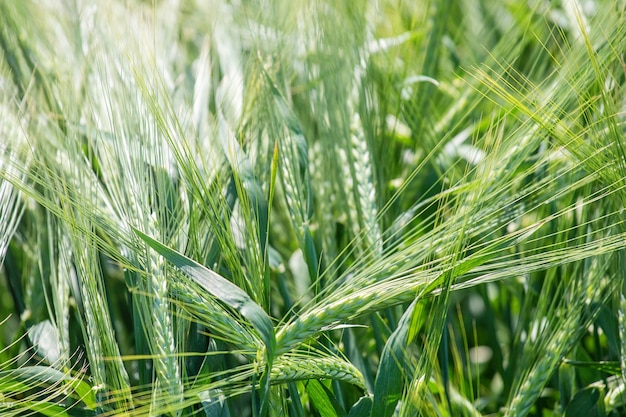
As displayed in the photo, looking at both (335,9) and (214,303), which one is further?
(335,9)

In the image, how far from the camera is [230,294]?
436mm

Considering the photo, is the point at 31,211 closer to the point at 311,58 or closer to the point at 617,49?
the point at 311,58

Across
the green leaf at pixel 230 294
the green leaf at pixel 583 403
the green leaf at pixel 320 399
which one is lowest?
the green leaf at pixel 583 403

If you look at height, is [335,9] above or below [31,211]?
above

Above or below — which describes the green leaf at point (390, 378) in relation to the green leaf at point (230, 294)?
below

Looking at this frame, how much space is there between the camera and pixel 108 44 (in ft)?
2.17

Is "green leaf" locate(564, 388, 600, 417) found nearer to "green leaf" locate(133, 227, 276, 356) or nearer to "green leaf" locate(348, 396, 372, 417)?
"green leaf" locate(348, 396, 372, 417)

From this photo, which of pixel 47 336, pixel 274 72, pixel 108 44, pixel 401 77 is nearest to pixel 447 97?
pixel 401 77

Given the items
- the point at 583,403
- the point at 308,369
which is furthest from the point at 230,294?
the point at 583,403

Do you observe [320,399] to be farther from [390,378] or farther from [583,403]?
[583,403]

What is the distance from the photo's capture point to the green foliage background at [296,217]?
492mm

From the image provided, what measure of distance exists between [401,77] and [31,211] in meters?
0.45

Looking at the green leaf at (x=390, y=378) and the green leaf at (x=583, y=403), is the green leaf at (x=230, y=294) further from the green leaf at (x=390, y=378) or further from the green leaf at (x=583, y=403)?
the green leaf at (x=583, y=403)

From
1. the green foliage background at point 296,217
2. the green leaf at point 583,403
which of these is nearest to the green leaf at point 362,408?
the green foliage background at point 296,217
